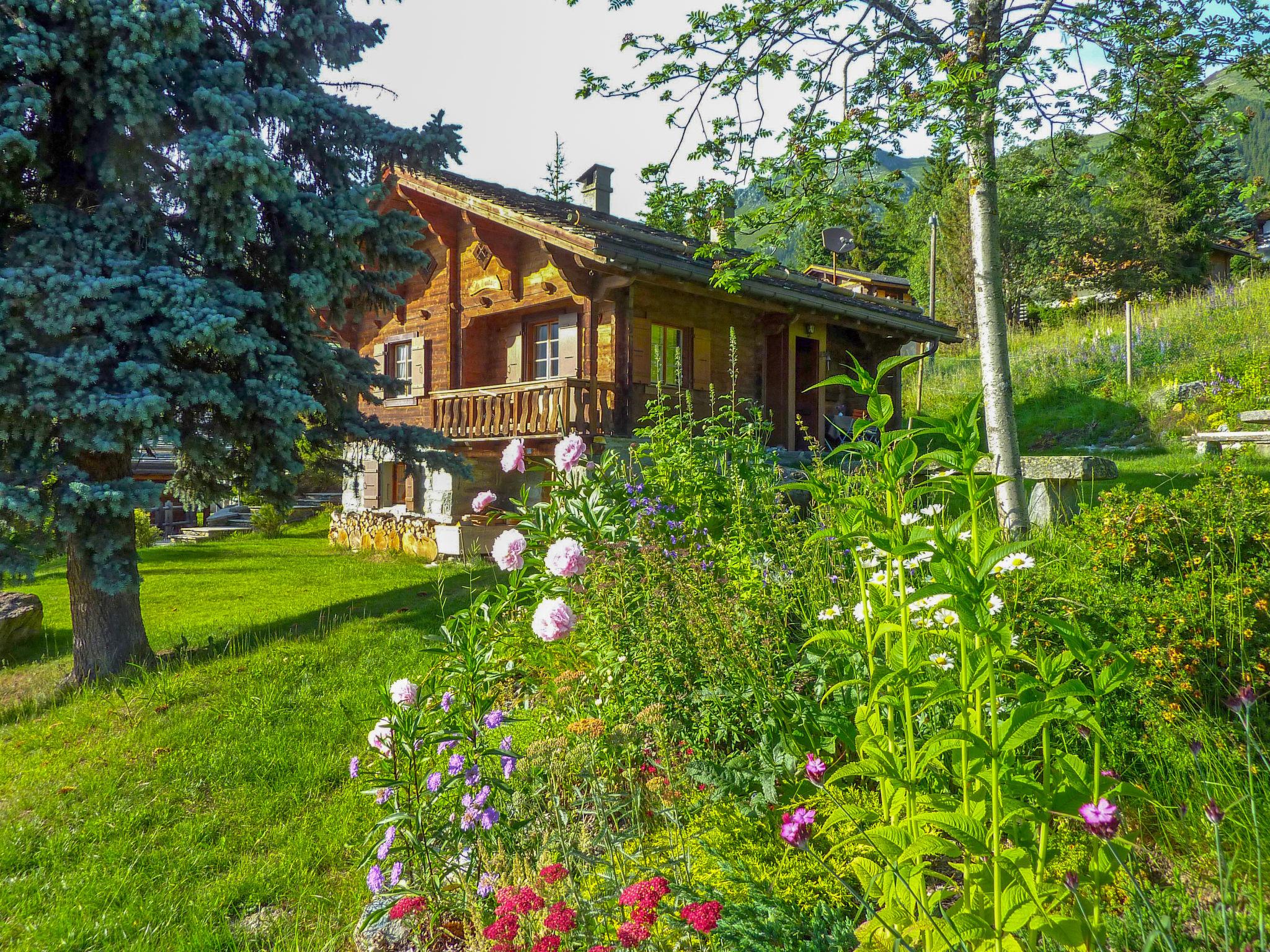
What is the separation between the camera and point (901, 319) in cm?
1359

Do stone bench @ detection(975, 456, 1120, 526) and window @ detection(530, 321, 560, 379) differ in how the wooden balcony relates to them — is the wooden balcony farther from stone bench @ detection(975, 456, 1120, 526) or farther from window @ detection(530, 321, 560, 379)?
stone bench @ detection(975, 456, 1120, 526)

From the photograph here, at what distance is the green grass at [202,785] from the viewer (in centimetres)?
296

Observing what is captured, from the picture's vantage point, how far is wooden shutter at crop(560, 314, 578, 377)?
11.4 metres

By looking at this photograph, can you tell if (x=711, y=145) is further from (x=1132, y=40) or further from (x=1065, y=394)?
(x=1065, y=394)

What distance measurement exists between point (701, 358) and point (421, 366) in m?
4.97

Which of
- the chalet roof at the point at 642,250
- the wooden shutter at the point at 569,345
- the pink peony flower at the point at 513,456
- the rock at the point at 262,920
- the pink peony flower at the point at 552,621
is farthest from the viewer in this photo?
the wooden shutter at the point at 569,345

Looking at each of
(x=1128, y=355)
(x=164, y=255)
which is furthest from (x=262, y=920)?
(x=1128, y=355)

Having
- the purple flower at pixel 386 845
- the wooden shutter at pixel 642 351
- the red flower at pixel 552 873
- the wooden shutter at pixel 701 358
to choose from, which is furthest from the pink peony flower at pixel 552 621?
the wooden shutter at pixel 701 358

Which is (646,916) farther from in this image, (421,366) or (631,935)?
(421,366)

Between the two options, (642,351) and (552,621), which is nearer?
(552,621)

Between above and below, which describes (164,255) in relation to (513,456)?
above

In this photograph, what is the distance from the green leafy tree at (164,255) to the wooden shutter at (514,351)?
206 inches

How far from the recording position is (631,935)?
1639mm

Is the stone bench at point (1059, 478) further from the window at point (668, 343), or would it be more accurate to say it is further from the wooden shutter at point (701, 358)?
the wooden shutter at point (701, 358)
